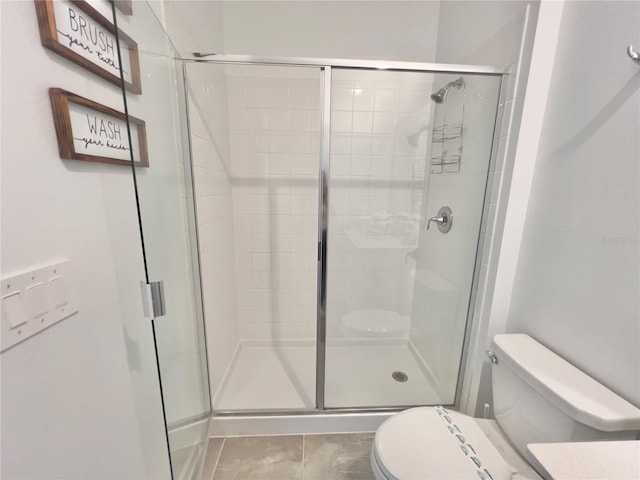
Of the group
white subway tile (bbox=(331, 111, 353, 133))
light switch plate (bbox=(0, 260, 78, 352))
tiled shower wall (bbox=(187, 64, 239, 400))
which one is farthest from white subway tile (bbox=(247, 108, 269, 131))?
light switch plate (bbox=(0, 260, 78, 352))

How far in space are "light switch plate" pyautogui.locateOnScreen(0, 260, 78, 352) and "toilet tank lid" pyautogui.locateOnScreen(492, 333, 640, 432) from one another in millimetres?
1314

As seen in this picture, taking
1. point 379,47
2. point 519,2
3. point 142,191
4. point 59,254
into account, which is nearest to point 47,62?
point 142,191

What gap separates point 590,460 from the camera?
0.51m

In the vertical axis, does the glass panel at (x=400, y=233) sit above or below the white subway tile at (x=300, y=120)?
below

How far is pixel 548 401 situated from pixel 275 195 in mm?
1739

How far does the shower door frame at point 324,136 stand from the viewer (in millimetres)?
1177

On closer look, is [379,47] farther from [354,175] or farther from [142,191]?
[142,191]

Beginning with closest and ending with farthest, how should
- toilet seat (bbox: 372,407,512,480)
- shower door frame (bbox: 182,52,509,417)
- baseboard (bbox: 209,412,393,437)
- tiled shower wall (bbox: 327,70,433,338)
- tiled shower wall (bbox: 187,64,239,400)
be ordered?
toilet seat (bbox: 372,407,512,480) < shower door frame (bbox: 182,52,509,417) < tiled shower wall (bbox: 187,64,239,400) < baseboard (bbox: 209,412,393,437) < tiled shower wall (bbox: 327,70,433,338)

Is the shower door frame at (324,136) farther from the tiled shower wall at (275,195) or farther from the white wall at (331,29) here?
the white wall at (331,29)

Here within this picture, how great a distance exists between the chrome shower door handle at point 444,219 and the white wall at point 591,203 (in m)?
0.49

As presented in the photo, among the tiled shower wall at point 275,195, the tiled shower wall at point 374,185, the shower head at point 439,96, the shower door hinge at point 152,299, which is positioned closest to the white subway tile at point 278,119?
the tiled shower wall at point 275,195

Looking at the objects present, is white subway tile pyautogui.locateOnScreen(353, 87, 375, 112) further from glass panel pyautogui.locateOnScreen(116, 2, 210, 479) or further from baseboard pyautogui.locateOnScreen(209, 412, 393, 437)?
baseboard pyautogui.locateOnScreen(209, 412, 393, 437)

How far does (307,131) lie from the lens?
1.88m

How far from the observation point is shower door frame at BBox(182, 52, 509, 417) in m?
1.18
